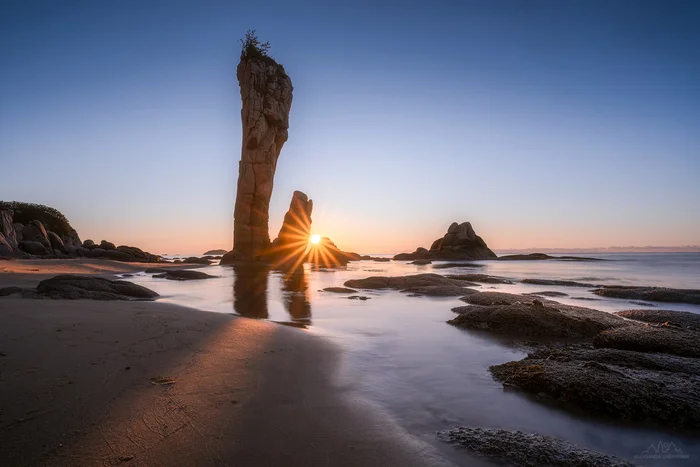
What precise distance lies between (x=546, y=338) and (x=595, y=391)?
3.87 m

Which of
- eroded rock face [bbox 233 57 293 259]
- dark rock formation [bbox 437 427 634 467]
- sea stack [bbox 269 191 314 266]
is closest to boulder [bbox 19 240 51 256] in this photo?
eroded rock face [bbox 233 57 293 259]

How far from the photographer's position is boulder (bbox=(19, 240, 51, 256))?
3491cm

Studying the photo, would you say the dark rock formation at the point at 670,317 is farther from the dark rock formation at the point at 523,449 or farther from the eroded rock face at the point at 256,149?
the eroded rock face at the point at 256,149

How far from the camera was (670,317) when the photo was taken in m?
9.66

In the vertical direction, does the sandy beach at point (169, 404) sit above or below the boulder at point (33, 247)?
below

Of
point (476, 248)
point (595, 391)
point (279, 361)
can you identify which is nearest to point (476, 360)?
point (595, 391)

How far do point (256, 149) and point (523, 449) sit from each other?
155ft

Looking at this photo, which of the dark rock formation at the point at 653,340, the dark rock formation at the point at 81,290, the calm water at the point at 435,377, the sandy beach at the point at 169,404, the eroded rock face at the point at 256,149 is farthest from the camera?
the eroded rock face at the point at 256,149

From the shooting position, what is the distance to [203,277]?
2275cm

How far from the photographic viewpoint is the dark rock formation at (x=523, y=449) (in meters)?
2.89

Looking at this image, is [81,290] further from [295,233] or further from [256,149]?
[295,233]

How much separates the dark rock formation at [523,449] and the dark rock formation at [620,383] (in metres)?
1.16

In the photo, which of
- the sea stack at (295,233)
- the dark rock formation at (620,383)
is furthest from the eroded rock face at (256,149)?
the dark rock formation at (620,383)

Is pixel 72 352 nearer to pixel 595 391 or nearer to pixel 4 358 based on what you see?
pixel 4 358
